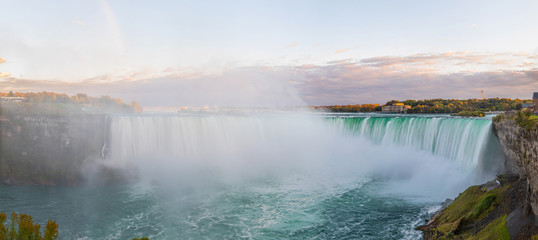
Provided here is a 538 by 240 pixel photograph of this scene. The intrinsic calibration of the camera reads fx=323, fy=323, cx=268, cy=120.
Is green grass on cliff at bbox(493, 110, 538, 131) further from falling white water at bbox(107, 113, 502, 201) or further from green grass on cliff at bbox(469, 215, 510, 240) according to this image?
falling white water at bbox(107, 113, 502, 201)

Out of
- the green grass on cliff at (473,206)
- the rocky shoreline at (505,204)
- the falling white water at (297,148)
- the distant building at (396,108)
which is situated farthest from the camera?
the distant building at (396,108)

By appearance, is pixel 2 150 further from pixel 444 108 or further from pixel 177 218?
pixel 444 108

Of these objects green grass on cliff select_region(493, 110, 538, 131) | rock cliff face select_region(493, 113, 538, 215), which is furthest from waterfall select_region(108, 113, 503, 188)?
green grass on cliff select_region(493, 110, 538, 131)

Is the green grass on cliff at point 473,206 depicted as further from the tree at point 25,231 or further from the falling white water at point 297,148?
the tree at point 25,231

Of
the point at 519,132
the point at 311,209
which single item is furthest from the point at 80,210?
the point at 519,132

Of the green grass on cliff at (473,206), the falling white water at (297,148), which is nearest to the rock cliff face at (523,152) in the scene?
the green grass on cliff at (473,206)

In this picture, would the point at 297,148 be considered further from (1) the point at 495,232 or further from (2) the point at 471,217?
(1) the point at 495,232
